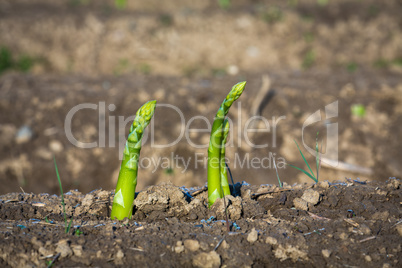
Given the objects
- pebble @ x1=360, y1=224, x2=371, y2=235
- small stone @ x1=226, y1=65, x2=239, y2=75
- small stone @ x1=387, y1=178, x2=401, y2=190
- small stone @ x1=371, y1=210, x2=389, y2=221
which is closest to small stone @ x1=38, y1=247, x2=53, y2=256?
pebble @ x1=360, y1=224, x2=371, y2=235

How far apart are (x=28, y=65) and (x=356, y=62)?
8.36 meters

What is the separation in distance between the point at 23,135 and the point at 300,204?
5163mm

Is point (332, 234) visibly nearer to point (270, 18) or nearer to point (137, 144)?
point (137, 144)

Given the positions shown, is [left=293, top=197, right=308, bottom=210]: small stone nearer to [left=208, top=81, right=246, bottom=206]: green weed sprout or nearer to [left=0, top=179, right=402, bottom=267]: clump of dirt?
[left=0, top=179, right=402, bottom=267]: clump of dirt

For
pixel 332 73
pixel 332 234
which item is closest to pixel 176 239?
pixel 332 234

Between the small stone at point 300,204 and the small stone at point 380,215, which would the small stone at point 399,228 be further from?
the small stone at point 300,204

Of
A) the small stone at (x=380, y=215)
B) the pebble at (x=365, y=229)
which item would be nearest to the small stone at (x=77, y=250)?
the pebble at (x=365, y=229)

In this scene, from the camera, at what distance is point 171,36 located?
10.2 metres

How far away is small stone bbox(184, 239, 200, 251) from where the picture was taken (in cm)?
180

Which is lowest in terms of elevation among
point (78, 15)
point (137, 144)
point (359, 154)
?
point (359, 154)

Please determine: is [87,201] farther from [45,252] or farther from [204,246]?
[204,246]

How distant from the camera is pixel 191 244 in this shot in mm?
1806

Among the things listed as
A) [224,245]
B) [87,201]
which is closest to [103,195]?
[87,201]

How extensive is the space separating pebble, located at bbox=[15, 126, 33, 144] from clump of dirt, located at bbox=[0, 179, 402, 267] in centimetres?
392
